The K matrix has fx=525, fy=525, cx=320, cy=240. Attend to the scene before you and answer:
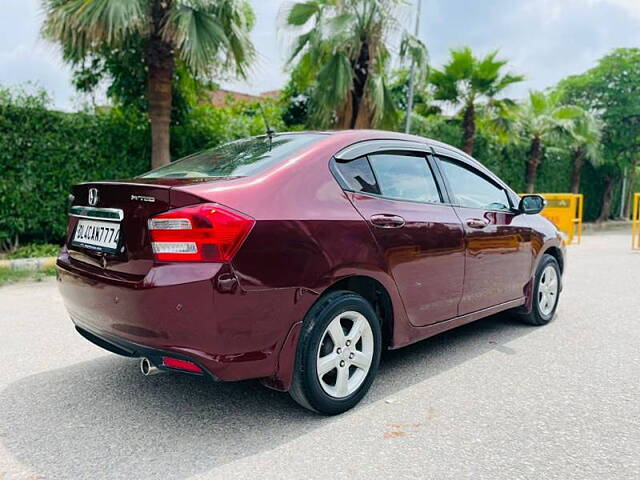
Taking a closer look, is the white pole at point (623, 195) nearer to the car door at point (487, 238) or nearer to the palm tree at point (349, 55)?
the palm tree at point (349, 55)

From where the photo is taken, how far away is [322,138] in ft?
10.3

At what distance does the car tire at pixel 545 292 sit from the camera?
464 cm

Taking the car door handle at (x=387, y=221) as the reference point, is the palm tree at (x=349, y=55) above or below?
above

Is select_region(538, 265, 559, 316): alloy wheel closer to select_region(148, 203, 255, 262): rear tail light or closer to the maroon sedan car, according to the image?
the maroon sedan car

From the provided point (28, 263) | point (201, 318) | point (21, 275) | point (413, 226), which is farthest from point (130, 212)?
point (28, 263)

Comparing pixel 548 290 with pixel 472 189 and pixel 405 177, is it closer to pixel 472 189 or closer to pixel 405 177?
pixel 472 189

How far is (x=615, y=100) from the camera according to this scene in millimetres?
19625

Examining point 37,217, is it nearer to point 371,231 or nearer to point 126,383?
point 126,383

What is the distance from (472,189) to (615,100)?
1910 cm

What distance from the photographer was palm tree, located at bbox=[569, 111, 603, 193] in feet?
58.2

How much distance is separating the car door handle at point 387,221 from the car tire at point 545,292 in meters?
2.05

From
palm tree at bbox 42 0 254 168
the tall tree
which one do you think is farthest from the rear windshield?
the tall tree

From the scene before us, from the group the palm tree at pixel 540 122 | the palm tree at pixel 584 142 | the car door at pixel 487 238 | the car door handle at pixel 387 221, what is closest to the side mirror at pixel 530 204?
the car door at pixel 487 238

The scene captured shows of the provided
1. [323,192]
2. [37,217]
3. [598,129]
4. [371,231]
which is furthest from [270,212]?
[598,129]
